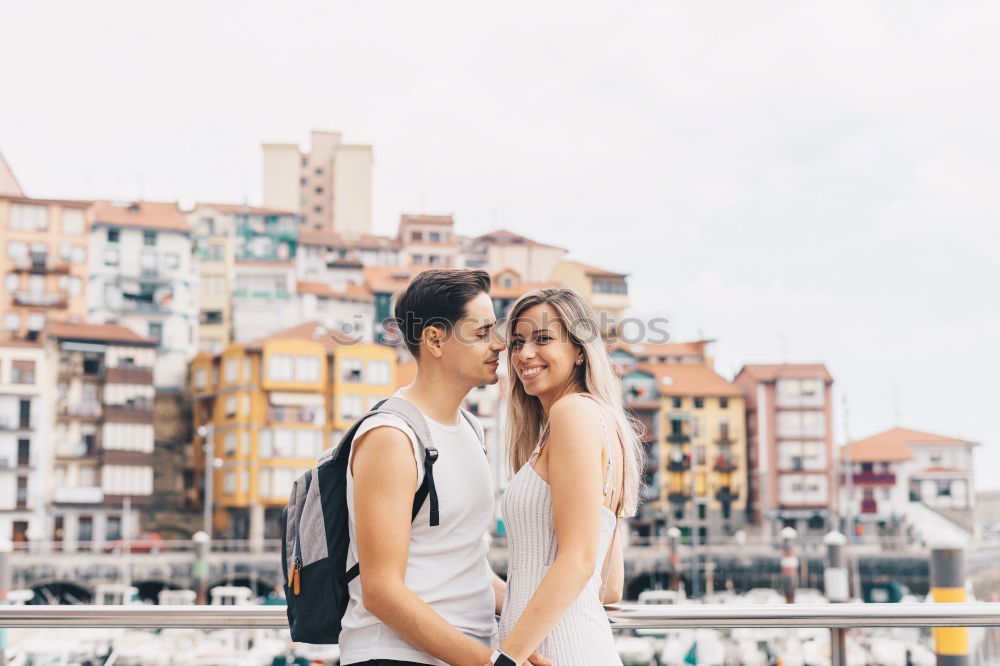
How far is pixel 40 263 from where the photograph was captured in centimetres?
4738

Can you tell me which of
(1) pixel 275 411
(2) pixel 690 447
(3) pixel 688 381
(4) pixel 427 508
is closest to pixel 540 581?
(4) pixel 427 508

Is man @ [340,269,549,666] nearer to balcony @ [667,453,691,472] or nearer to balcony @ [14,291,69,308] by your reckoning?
balcony @ [14,291,69,308]

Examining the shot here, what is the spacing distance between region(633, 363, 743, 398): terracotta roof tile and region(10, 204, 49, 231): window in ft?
92.2

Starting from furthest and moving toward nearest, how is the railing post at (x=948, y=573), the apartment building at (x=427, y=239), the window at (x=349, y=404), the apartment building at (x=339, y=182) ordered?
the apartment building at (x=339, y=182)
the apartment building at (x=427, y=239)
the window at (x=349, y=404)
the railing post at (x=948, y=573)

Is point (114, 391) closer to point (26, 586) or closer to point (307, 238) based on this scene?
point (26, 586)

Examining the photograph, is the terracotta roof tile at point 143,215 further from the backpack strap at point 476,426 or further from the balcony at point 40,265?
the backpack strap at point 476,426

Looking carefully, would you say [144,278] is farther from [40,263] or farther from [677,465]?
[677,465]

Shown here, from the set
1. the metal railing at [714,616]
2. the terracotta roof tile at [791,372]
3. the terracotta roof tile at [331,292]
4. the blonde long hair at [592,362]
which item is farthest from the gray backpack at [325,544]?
the terracotta roof tile at [791,372]

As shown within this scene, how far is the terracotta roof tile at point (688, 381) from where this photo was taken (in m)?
52.5

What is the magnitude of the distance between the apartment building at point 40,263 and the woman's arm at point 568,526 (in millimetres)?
48171

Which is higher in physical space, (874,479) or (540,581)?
(540,581)

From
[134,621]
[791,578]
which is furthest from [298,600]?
[791,578]

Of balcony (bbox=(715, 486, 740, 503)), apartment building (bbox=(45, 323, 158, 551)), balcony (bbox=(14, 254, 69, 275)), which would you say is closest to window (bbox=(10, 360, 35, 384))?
apartment building (bbox=(45, 323, 158, 551))

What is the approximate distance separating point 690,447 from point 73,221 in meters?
30.4
